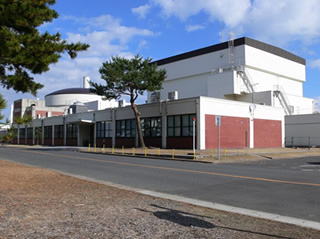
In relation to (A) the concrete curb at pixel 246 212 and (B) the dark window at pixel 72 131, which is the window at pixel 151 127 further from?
(A) the concrete curb at pixel 246 212

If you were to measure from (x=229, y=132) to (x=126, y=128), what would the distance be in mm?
13243

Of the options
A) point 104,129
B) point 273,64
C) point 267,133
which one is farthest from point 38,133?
point 273,64

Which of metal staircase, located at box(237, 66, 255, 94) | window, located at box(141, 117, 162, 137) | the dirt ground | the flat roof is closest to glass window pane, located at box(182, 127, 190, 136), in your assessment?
window, located at box(141, 117, 162, 137)

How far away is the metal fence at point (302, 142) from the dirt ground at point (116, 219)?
40.3m

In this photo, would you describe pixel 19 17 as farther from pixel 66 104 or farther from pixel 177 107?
pixel 66 104

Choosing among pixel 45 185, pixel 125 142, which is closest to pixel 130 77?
pixel 125 142

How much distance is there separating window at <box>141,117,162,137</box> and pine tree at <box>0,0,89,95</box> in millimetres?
24810

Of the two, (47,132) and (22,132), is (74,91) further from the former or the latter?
(47,132)

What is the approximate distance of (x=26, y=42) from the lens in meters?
10.5

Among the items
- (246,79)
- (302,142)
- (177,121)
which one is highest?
(246,79)

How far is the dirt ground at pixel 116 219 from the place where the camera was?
5.12 meters

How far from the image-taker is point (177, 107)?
3419 cm

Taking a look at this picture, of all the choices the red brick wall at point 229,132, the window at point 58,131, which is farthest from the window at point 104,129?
the red brick wall at point 229,132

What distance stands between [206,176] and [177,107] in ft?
68.8
